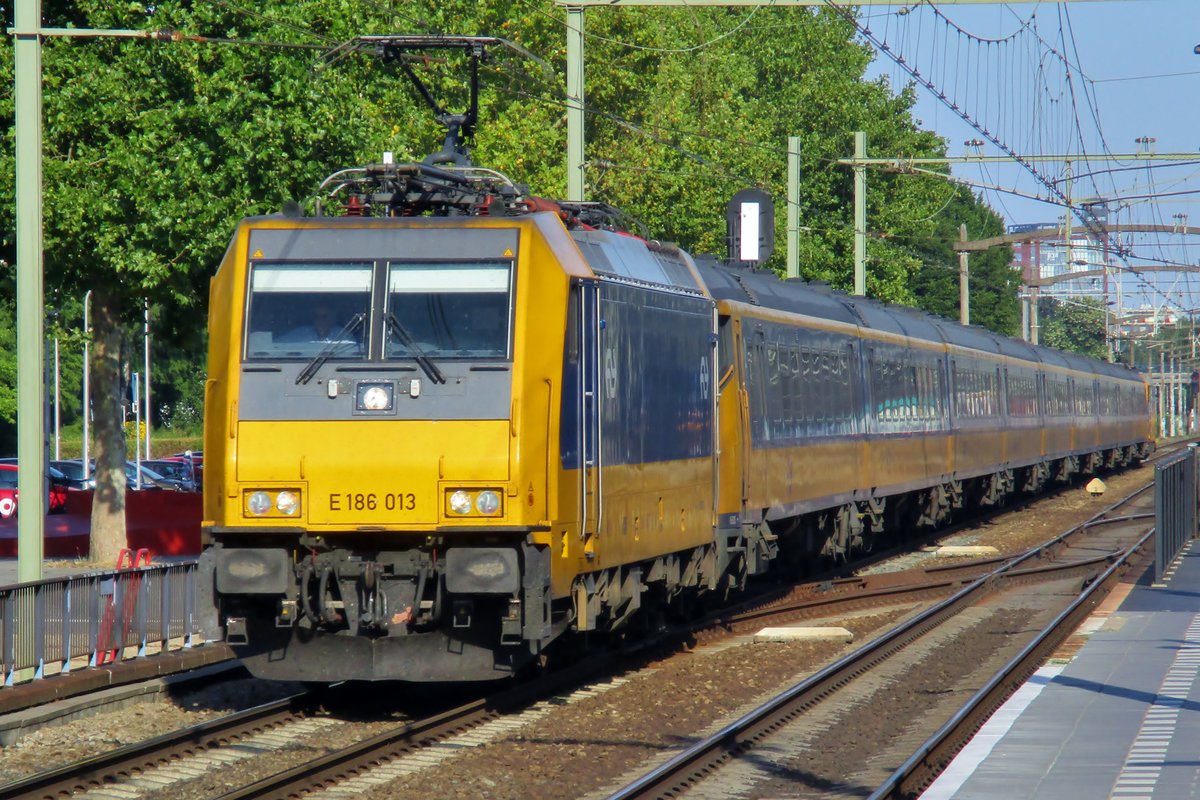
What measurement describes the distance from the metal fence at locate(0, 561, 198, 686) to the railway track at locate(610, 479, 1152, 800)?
493 cm

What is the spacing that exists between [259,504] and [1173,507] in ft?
50.2

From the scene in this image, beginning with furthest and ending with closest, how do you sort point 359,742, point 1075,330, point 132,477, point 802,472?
point 1075,330 → point 132,477 → point 802,472 → point 359,742

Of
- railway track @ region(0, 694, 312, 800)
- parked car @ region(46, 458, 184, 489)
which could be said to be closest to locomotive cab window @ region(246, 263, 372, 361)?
railway track @ region(0, 694, 312, 800)

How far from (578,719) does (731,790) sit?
2.33 meters

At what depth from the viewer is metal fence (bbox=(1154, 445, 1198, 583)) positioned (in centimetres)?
2103

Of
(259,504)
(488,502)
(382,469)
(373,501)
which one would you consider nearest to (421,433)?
(382,469)

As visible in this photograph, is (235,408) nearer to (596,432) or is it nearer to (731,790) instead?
(596,432)

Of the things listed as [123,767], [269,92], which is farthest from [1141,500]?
[123,767]

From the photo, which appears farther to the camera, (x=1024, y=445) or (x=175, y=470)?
(x=175, y=470)

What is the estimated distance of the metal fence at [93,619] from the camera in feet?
41.1

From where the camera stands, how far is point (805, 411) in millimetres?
20328

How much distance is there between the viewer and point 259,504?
37.2ft

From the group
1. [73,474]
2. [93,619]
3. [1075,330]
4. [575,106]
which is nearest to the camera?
[93,619]

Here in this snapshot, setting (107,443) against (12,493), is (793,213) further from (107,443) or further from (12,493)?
(12,493)
